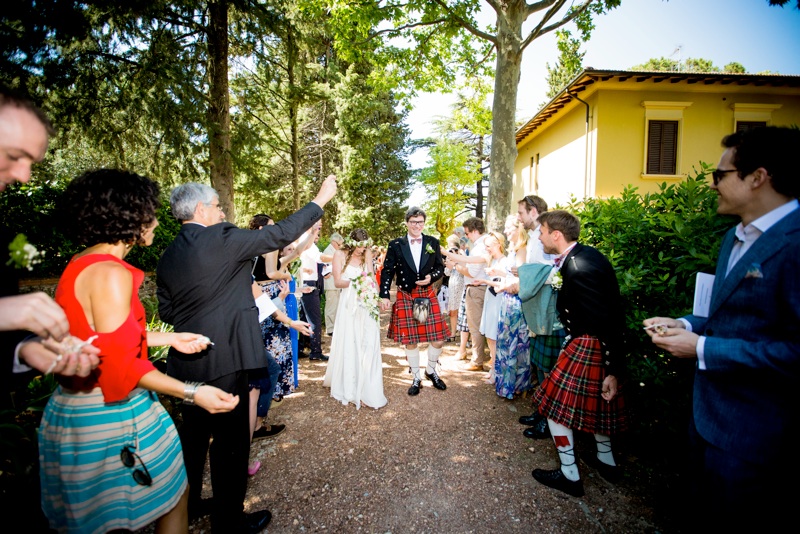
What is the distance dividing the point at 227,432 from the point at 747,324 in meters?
2.72

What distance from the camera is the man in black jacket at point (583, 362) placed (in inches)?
107

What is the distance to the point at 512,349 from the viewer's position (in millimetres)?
4504

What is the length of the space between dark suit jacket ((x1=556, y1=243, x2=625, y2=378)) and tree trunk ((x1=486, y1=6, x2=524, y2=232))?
5.32 meters

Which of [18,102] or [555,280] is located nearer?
[18,102]

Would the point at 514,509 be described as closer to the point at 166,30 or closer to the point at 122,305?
the point at 122,305

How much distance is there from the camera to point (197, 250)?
207 centimetres

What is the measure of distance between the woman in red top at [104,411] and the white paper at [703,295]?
96.9 inches

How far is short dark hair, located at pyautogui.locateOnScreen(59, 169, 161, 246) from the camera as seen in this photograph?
1.62 m

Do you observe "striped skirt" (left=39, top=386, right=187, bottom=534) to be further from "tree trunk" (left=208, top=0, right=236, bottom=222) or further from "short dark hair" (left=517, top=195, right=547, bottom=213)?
"tree trunk" (left=208, top=0, right=236, bottom=222)

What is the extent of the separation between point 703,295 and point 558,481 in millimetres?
1887

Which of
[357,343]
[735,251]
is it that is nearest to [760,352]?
[735,251]

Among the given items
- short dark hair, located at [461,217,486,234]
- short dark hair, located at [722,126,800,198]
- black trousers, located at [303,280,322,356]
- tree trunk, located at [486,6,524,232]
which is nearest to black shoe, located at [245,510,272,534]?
short dark hair, located at [722,126,800,198]

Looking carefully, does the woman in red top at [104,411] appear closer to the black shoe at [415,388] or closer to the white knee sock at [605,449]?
the white knee sock at [605,449]

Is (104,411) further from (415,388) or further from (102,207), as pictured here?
(415,388)
